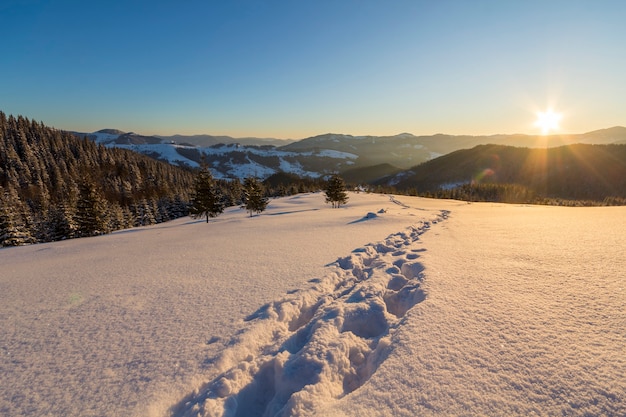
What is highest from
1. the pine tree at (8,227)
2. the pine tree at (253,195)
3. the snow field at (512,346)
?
the snow field at (512,346)

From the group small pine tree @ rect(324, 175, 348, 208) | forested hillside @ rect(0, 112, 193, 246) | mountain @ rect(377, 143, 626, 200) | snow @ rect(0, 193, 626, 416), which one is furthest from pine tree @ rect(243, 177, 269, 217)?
mountain @ rect(377, 143, 626, 200)

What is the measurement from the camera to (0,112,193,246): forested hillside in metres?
49.3

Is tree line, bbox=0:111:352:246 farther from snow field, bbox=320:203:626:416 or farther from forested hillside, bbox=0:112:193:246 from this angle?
snow field, bbox=320:203:626:416

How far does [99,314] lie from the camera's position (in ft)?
18.7

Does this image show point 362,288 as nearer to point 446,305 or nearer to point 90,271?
point 446,305

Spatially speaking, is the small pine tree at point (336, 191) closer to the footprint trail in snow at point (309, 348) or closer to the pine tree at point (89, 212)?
the pine tree at point (89, 212)

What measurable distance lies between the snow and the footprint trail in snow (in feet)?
0.08

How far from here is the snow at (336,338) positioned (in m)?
3.13

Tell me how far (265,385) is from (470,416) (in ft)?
8.82

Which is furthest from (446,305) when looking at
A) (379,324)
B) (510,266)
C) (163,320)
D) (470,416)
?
(163,320)

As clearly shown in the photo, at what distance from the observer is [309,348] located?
4.23 meters

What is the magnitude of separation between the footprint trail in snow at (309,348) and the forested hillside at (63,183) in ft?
186

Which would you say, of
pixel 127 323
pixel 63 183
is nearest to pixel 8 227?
pixel 127 323

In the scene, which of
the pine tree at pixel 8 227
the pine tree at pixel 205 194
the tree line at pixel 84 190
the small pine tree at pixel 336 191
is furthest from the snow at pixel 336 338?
the pine tree at pixel 8 227
